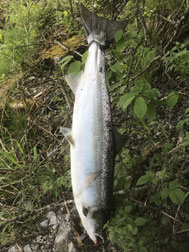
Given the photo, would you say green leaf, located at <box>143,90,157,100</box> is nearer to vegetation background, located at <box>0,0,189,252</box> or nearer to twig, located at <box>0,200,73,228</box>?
Answer: vegetation background, located at <box>0,0,189,252</box>

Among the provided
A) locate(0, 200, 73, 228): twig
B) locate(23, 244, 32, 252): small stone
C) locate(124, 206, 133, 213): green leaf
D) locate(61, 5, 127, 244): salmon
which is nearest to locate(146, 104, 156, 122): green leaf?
→ locate(61, 5, 127, 244): salmon

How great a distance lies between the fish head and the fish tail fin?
1360mm

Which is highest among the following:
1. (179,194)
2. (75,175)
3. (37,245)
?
(75,175)

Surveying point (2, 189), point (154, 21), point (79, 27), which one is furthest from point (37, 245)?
point (79, 27)

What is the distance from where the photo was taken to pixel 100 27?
7.86ft

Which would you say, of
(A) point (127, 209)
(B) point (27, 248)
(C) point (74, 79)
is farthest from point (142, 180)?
(B) point (27, 248)

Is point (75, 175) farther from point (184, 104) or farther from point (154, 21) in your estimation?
point (154, 21)

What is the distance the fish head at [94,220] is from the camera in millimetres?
2186

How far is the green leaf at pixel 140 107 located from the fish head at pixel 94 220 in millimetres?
838

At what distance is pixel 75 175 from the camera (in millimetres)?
2234

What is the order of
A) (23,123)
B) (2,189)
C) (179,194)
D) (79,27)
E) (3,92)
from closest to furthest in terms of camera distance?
(179,194)
(2,189)
(23,123)
(3,92)
(79,27)

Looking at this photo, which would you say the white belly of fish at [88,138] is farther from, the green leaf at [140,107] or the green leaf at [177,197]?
the green leaf at [177,197]

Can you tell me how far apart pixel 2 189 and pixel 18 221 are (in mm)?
546

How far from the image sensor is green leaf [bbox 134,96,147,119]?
6.22 ft
